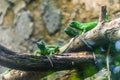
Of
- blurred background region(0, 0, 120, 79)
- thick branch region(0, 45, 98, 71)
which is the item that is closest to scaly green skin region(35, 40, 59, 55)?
thick branch region(0, 45, 98, 71)

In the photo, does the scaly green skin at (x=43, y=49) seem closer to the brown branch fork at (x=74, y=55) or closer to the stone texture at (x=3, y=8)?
the brown branch fork at (x=74, y=55)

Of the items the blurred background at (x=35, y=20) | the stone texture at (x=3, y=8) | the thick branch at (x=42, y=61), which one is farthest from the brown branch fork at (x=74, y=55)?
the stone texture at (x=3, y=8)

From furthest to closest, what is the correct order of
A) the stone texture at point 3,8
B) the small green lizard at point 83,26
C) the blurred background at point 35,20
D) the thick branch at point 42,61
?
the stone texture at point 3,8 < the blurred background at point 35,20 < the small green lizard at point 83,26 < the thick branch at point 42,61

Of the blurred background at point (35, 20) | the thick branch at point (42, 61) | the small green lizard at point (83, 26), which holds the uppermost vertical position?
the small green lizard at point (83, 26)

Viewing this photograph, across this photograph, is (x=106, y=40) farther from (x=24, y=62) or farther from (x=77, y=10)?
(x=77, y=10)

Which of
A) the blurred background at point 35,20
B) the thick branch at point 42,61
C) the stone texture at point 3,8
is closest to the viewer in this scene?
the thick branch at point 42,61

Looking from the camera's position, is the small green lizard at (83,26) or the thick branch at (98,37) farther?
the small green lizard at (83,26)
